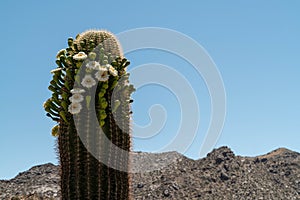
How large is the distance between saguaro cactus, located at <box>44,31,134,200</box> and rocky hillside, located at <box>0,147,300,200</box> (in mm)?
49551

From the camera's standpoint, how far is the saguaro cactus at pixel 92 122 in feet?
24.2

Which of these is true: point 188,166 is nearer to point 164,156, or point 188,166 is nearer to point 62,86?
point 164,156

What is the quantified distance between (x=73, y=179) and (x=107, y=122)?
1.07 metres

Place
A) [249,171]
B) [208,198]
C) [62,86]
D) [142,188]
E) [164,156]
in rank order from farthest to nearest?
1. [164,156]
2. [249,171]
3. [142,188]
4. [208,198]
5. [62,86]

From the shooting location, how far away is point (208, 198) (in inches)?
2315

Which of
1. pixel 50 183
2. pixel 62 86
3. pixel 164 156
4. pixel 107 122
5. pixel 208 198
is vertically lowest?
pixel 107 122

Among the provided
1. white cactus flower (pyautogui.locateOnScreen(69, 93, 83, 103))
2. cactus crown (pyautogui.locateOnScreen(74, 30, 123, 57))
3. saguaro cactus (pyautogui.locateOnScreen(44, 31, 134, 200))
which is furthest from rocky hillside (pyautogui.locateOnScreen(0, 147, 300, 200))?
white cactus flower (pyautogui.locateOnScreen(69, 93, 83, 103))

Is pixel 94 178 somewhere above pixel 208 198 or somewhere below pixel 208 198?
below

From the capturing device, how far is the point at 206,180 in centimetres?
6494

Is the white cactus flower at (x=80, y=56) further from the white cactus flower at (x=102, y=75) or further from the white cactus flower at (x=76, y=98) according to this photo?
the white cactus flower at (x=76, y=98)

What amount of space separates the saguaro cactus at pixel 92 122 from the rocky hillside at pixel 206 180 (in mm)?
49551

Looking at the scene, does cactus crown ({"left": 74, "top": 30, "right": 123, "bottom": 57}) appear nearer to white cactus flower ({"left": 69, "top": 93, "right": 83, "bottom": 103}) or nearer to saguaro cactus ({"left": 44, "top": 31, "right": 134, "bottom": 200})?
saguaro cactus ({"left": 44, "top": 31, "right": 134, "bottom": 200})

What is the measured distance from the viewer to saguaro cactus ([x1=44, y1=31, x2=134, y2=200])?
7371mm

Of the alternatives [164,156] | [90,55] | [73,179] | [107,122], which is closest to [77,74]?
[90,55]
